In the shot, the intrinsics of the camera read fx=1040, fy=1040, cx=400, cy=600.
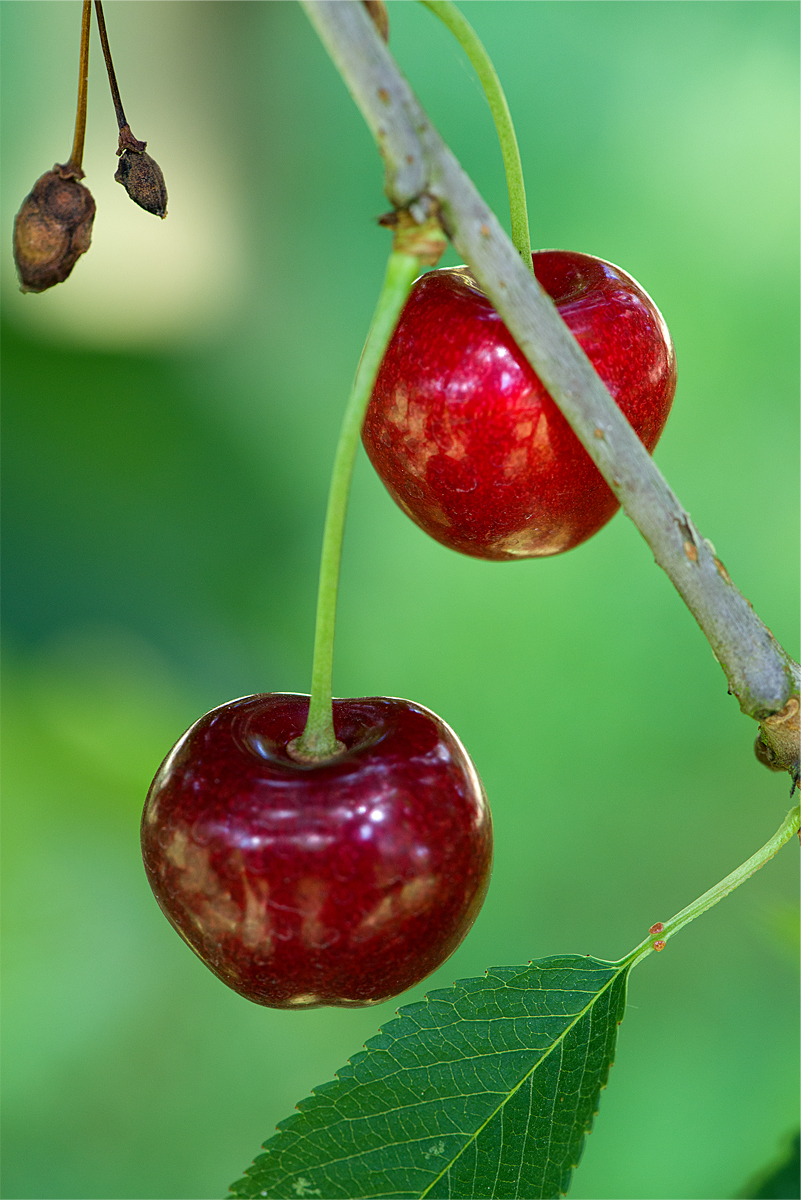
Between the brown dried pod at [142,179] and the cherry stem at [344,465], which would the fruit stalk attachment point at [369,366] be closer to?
the cherry stem at [344,465]

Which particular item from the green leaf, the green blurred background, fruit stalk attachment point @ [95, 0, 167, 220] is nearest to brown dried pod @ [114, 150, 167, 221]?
fruit stalk attachment point @ [95, 0, 167, 220]

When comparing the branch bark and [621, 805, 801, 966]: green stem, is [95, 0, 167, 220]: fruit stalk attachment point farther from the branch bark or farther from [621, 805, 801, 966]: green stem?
[621, 805, 801, 966]: green stem

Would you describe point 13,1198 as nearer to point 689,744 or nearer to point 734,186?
point 689,744

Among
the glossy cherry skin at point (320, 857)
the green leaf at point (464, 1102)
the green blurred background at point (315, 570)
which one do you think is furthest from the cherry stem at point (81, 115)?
the green blurred background at point (315, 570)

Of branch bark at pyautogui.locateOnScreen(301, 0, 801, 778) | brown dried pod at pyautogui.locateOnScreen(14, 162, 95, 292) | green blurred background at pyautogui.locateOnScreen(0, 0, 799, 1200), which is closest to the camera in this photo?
branch bark at pyautogui.locateOnScreen(301, 0, 801, 778)

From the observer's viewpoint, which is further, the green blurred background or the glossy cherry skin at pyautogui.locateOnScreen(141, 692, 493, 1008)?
the green blurred background

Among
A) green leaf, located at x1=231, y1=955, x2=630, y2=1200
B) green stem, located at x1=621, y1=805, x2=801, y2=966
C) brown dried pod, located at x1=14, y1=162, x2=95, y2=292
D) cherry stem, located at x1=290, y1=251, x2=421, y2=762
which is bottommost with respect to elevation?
green leaf, located at x1=231, y1=955, x2=630, y2=1200
